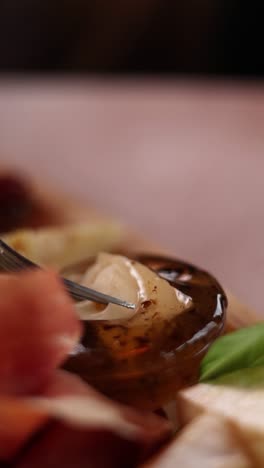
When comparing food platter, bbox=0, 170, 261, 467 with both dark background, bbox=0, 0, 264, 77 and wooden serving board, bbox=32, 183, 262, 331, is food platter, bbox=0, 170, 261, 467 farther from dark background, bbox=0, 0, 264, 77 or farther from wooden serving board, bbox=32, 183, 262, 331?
dark background, bbox=0, 0, 264, 77

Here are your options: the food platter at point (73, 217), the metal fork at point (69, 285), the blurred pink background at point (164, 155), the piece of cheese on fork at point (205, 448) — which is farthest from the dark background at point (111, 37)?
the piece of cheese on fork at point (205, 448)

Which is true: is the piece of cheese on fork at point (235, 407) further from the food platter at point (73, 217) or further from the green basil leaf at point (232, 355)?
the food platter at point (73, 217)

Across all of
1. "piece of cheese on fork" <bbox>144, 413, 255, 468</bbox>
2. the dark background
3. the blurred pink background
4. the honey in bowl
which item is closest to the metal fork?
the honey in bowl

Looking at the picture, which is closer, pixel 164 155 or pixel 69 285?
pixel 69 285

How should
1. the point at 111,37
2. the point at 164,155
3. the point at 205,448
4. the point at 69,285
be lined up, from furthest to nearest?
the point at 111,37 < the point at 164,155 < the point at 69,285 < the point at 205,448

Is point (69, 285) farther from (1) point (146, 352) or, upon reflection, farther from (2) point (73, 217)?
(2) point (73, 217)

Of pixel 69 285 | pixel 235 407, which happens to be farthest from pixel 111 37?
pixel 235 407

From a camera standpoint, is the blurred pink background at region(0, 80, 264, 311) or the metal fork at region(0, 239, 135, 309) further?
the blurred pink background at region(0, 80, 264, 311)
